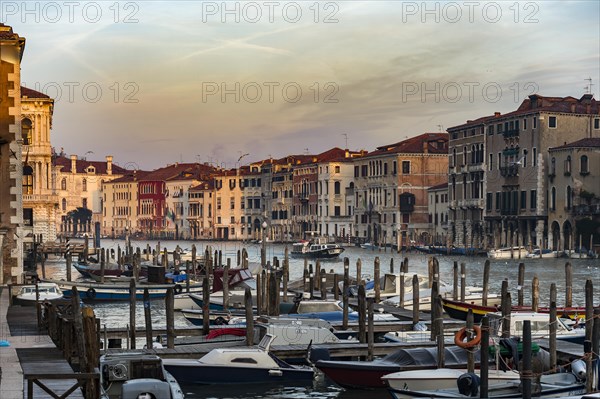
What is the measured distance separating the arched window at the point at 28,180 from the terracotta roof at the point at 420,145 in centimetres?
4366

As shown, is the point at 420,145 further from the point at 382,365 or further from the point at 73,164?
the point at 382,365

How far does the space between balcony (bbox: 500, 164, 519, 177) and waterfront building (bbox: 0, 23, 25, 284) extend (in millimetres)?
53067

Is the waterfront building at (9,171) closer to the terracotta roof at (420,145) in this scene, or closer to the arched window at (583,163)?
the arched window at (583,163)

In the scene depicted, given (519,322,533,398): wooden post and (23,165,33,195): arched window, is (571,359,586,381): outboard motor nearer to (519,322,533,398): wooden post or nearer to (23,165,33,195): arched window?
(519,322,533,398): wooden post

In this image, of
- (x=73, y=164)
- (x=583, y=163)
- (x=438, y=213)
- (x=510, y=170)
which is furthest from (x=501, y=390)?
(x=73, y=164)

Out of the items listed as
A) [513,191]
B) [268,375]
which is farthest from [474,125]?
[268,375]

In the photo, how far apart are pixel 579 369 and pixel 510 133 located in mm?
64486

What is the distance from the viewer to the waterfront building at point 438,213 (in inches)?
3799

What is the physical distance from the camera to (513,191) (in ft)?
269

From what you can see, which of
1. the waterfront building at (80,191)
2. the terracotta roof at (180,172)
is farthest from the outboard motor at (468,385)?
the waterfront building at (80,191)

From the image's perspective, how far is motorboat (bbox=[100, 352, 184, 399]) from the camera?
15.0 metres

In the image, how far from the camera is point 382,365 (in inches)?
778

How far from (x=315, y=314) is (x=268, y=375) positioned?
758 cm

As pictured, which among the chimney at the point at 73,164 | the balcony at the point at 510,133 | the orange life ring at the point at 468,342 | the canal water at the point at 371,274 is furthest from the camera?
the chimney at the point at 73,164
